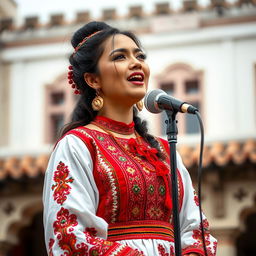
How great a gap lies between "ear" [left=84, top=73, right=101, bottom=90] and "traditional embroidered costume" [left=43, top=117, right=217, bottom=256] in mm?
169

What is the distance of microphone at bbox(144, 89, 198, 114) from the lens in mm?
2965

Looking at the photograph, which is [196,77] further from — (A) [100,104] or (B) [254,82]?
(A) [100,104]

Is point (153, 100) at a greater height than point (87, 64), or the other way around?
point (87, 64)

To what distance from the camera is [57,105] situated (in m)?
12.5

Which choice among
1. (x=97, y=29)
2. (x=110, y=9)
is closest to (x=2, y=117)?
(x=110, y=9)

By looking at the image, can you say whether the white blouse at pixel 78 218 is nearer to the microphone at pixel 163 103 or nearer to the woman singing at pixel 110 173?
the woman singing at pixel 110 173

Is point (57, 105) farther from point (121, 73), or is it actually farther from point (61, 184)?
point (61, 184)

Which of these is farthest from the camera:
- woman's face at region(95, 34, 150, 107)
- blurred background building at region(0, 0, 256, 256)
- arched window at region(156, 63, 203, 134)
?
arched window at region(156, 63, 203, 134)

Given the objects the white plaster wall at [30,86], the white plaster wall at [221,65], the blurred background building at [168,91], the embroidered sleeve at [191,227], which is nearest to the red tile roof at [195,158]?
the blurred background building at [168,91]

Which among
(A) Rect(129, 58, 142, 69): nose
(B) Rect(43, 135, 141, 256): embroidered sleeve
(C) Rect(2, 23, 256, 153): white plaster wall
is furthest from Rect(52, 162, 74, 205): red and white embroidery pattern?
(C) Rect(2, 23, 256, 153): white plaster wall

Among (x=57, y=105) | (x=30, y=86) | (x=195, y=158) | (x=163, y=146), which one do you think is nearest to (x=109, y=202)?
(x=163, y=146)

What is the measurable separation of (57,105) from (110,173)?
9539 mm

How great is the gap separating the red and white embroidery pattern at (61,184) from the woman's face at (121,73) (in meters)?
0.40

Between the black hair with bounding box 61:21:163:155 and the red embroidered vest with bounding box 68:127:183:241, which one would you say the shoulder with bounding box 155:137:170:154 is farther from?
the red embroidered vest with bounding box 68:127:183:241
